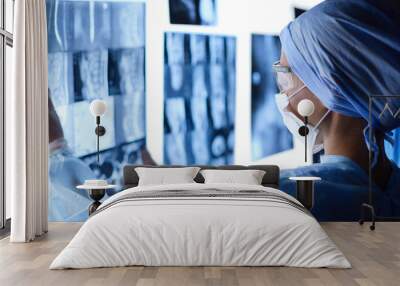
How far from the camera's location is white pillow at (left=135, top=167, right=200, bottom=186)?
23.2ft

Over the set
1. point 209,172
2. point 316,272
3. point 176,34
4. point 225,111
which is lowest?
point 316,272

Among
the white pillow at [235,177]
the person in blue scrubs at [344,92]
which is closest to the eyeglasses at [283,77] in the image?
the person in blue scrubs at [344,92]

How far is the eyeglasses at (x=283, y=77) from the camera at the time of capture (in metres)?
7.75

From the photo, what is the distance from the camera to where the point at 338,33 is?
7.72m

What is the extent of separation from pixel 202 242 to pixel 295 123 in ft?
11.1

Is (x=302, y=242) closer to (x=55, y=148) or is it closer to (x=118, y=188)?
(x=118, y=188)

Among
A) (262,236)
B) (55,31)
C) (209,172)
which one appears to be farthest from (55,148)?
(262,236)

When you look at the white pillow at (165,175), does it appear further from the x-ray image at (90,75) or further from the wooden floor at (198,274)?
the wooden floor at (198,274)

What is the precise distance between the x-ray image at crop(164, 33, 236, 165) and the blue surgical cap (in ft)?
2.85

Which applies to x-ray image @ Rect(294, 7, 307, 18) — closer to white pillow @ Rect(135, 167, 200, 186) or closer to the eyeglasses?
the eyeglasses

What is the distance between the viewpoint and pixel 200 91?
776cm

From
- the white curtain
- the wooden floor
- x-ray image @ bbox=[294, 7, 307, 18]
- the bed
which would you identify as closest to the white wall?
x-ray image @ bbox=[294, 7, 307, 18]

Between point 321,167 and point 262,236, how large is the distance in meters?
3.17

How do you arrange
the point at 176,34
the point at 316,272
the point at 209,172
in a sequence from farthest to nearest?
the point at 176,34, the point at 209,172, the point at 316,272
